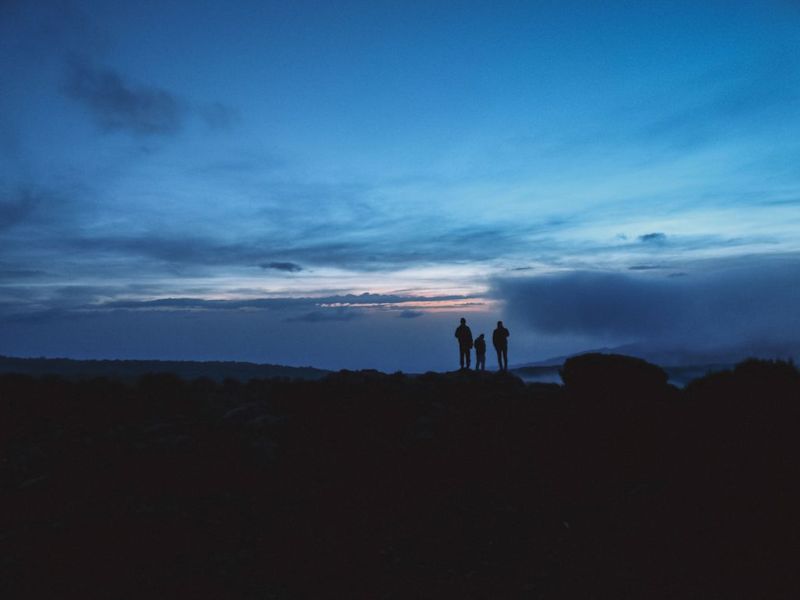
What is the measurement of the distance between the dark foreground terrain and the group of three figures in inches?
272

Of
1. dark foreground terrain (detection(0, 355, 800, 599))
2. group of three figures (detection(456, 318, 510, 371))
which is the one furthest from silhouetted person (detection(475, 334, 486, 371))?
dark foreground terrain (detection(0, 355, 800, 599))

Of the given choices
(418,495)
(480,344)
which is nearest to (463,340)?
(480,344)

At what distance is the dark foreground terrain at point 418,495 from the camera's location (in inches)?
390

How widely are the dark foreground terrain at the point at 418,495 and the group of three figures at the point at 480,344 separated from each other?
6920 mm

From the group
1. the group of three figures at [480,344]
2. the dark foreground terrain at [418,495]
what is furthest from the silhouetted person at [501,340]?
the dark foreground terrain at [418,495]

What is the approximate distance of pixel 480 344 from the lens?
28.7 m

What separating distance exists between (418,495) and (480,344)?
15.9 m

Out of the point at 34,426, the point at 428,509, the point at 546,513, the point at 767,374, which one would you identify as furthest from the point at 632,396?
the point at 34,426

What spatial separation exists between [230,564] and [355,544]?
2.41m

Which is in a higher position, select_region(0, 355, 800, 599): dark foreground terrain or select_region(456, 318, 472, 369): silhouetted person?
select_region(456, 318, 472, 369): silhouetted person

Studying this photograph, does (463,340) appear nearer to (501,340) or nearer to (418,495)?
(501,340)

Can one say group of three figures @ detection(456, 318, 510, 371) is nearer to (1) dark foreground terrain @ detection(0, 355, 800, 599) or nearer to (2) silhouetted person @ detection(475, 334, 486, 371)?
(2) silhouetted person @ detection(475, 334, 486, 371)

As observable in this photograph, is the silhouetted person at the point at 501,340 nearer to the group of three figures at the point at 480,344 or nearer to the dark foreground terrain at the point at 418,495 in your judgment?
the group of three figures at the point at 480,344

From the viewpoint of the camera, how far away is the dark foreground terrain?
32.5 ft
